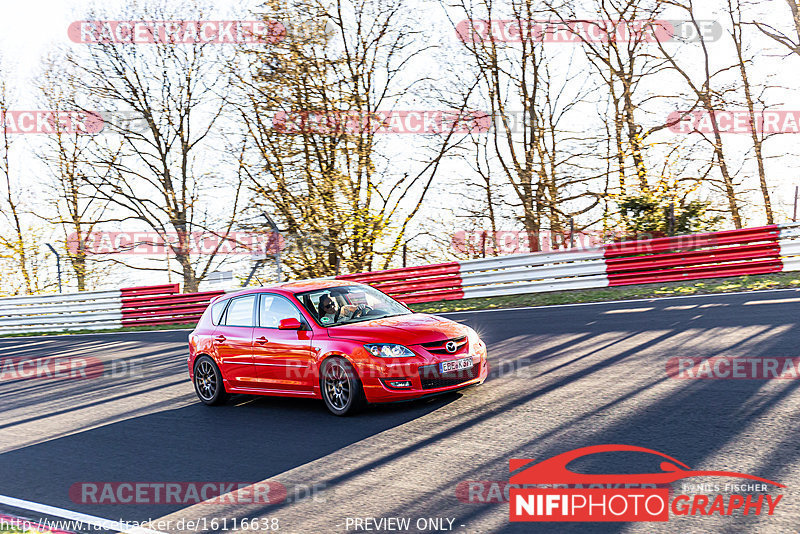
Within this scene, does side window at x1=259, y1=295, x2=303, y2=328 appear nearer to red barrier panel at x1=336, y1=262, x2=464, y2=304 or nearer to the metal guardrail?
the metal guardrail

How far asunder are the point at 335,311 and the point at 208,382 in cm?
222

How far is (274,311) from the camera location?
9039 millimetres

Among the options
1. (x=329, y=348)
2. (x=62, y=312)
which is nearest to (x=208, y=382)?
(x=329, y=348)

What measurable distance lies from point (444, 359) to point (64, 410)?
5.97 m

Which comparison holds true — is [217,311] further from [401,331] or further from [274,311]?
[401,331]

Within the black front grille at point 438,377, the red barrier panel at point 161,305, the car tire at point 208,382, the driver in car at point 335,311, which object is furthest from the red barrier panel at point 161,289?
the black front grille at point 438,377

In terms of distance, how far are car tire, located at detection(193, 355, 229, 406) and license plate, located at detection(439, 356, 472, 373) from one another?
3331mm

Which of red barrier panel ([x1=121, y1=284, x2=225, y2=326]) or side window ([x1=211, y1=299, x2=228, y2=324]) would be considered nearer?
side window ([x1=211, y1=299, x2=228, y2=324])

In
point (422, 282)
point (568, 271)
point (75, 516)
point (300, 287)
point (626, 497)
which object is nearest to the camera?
point (626, 497)

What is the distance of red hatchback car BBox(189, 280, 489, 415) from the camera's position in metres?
7.72

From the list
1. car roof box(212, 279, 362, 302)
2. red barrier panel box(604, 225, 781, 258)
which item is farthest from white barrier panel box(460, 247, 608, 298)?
car roof box(212, 279, 362, 302)

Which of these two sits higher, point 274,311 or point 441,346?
point 274,311

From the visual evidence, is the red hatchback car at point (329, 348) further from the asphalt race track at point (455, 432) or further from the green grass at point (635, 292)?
the green grass at point (635, 292)

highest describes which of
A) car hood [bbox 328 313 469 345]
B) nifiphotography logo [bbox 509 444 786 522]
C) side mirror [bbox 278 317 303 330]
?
side mirror [bbox 278 317 303 330]
